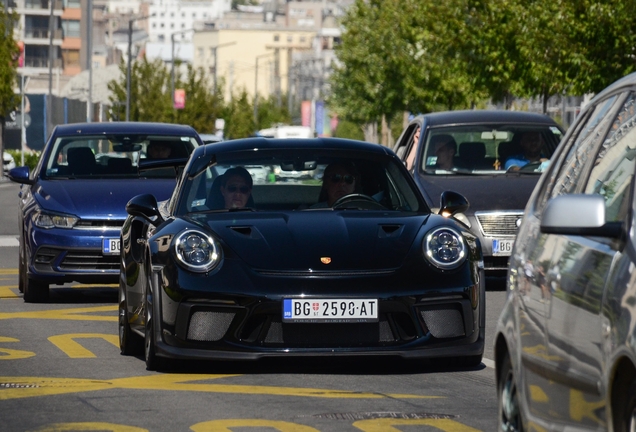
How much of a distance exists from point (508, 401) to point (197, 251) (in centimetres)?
335

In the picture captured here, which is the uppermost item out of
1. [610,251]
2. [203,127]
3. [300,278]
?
[610,251]

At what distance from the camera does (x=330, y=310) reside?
28.2 ft

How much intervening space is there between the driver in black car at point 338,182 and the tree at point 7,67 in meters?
56.2

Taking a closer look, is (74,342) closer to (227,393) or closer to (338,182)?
(338,182)

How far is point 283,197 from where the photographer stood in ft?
32.7

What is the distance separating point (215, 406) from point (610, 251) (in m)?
3.60

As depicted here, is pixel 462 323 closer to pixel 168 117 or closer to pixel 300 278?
pixel 300 278

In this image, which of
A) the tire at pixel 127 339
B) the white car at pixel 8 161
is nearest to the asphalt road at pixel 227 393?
the tire at pixel 127 339

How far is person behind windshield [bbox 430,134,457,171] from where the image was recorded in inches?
653

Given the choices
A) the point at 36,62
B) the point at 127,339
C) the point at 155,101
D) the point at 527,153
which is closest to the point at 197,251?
the point at 127,339

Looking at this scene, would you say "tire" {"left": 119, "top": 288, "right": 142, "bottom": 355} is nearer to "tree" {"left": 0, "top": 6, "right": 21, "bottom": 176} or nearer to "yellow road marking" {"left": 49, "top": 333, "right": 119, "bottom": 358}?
"yellow road marking" {"left": 49, "top": 333, "right": 119, "bottom": 358}

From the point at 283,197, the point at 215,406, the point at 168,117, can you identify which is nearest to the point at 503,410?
the point at 215,406

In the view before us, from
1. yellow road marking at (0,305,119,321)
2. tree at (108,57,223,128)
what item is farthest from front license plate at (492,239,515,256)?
tree at (108,57,223,128)

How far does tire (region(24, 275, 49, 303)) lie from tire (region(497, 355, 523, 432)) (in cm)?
882
